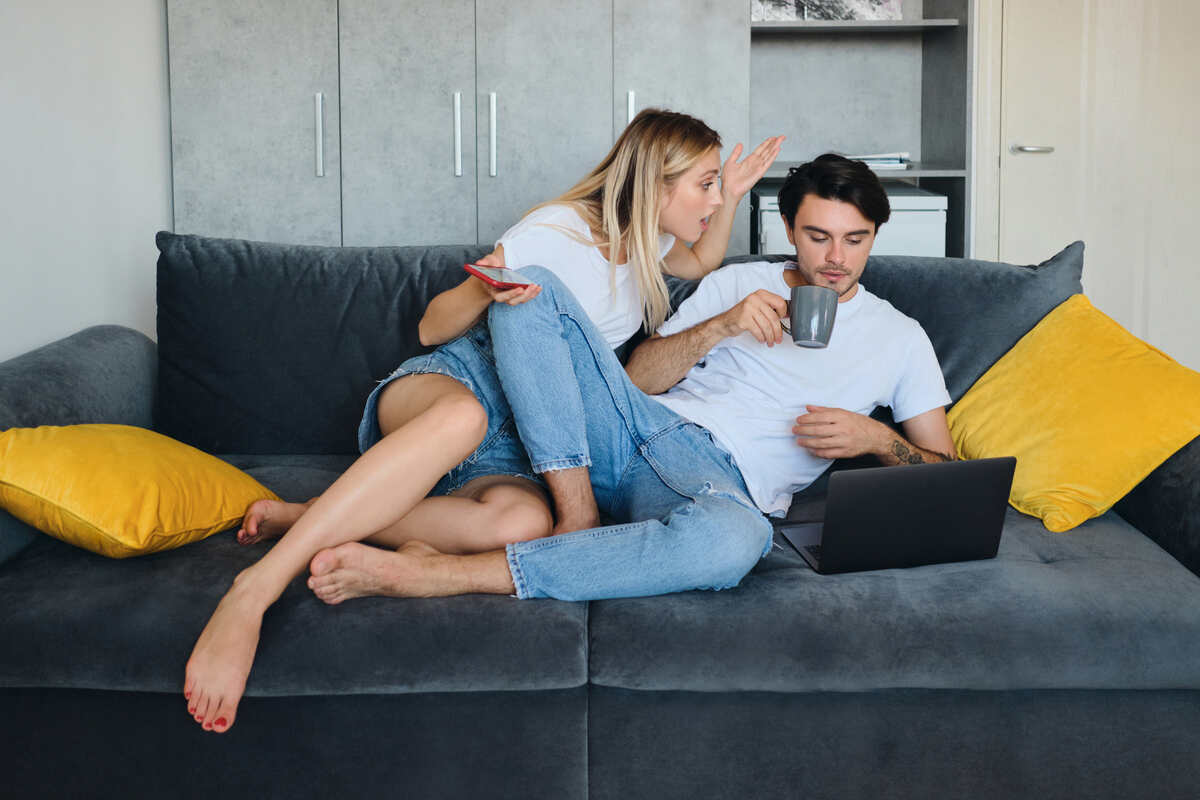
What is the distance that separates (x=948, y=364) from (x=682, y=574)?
90 centimetres

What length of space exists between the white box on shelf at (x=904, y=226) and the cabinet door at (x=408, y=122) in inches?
40.8

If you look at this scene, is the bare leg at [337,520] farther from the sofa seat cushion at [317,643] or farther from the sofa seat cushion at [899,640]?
the sofa seat cushion at [899,640]

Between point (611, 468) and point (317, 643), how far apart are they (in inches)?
23.4

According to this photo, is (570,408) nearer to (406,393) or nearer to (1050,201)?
(406,393)

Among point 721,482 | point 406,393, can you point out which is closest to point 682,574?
point 721,482

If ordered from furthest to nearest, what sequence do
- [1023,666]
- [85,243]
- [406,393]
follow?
[85,243] < [406,393] < [1023,666]

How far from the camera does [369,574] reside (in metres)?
1.54

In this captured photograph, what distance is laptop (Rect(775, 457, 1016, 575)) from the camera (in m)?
1.56

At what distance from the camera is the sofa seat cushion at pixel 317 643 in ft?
4.87

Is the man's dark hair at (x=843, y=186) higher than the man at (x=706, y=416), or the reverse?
the man's dark hair at (x=843, y=186)

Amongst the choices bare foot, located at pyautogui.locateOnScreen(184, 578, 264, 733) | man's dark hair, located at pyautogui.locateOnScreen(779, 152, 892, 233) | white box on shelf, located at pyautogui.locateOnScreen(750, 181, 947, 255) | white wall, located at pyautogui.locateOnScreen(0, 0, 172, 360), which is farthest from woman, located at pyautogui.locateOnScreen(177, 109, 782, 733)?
white box on shelf, located at pyautogui.locateOnScreen(750, 181, 947, 255)

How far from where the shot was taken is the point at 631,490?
1.85 metres

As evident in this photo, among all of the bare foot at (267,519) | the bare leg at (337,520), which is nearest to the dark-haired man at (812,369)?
the bare leg at (337,520)

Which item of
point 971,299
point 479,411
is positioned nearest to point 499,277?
point 479,411
